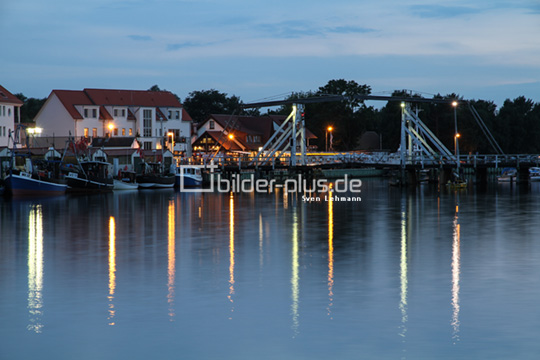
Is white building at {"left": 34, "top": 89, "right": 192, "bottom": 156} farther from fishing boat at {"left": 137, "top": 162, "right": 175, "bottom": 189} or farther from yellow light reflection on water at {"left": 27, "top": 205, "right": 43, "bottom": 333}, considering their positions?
yellow light reflection on water at {"left": 27, "top": 205, "right": 43, "bottom": 333}

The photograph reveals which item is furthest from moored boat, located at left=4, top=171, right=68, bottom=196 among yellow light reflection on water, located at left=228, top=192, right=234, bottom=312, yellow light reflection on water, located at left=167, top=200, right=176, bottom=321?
yellow light reflection on water, located at left=167, top=200, right=176, bottom=321

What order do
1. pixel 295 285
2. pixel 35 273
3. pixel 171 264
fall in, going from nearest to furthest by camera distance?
pixel 295 285, pixel 35 273, pixel 171 264

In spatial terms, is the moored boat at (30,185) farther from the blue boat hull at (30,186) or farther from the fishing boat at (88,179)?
the fishing boat at (88,179)

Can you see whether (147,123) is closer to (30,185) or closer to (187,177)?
(187,177)

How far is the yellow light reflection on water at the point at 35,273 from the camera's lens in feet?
70.6

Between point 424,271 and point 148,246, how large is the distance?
14284 mm

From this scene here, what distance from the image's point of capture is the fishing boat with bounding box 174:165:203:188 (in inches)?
3533

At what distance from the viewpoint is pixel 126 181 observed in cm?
8538

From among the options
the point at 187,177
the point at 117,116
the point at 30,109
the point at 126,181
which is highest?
the point at 30,109

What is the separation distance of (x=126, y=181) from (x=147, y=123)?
3340 centimetres

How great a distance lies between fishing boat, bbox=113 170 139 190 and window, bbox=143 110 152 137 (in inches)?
1122

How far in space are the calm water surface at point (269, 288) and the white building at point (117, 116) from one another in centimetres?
6046

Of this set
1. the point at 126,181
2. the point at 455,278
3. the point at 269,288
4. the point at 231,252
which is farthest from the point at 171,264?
the point at 126,181

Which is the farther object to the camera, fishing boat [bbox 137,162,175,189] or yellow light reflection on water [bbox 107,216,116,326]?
fishing boat [bbox 137,162,175,189]
